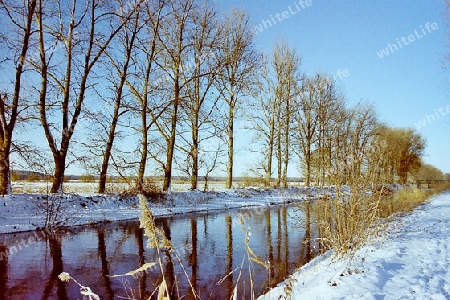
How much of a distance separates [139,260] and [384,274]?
16.1ft

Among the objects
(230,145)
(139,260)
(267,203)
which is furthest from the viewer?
(230,145)

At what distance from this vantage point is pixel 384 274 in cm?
Result: 586

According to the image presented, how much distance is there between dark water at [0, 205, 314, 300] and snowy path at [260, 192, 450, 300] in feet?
2.54

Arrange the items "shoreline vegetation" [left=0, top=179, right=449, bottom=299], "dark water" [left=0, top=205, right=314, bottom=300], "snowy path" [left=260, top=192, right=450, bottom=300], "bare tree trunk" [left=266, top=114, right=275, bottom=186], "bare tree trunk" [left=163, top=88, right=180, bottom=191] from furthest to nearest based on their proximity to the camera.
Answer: "bare tree trunk" [left=266, top=114, right=275, bottom=186] < "bare tree trunk" [left=163, top=88, right=180, bottom=191] < "shoreline vegetation" [left=0, top=179, right=449, bottom=299] < "dark water" [left=0, top=205, right=314, bottom=300] < "snowy path" [left=260, top=192, right=450, bottom=300]

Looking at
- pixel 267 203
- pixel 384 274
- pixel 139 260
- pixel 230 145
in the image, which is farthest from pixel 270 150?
pixel 384 274

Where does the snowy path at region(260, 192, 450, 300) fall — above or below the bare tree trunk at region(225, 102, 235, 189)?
below

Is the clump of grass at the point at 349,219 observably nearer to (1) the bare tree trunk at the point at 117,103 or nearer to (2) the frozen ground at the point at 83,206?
(2) the frozen ground at the point at 83,206

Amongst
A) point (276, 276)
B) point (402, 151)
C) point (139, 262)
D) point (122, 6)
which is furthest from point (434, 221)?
point (402, 151)

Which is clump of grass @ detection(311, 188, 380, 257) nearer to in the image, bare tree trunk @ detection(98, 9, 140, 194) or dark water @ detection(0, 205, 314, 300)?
dark water @ detection(0, 205, 314, 300)

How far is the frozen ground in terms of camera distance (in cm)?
1180

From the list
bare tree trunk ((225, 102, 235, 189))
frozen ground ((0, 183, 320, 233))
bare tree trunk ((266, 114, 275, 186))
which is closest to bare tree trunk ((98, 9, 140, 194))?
frozen ground ((0, 183, 320, 233))

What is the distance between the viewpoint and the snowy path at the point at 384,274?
16.0 feet

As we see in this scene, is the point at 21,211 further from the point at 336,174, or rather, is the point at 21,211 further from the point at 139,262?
the point at 336,174

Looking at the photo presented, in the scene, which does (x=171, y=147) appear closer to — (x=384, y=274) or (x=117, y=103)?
(x=117, y=103)
